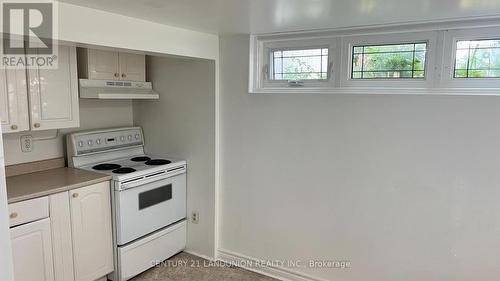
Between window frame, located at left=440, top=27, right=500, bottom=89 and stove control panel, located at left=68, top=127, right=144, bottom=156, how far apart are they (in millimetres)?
2610

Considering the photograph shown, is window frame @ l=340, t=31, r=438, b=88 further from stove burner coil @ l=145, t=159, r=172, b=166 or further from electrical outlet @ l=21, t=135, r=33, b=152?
electrical outlet @ l=21, t=135, r=33, b=152

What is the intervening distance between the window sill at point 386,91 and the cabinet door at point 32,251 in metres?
1.78

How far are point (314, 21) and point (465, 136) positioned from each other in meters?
1.18

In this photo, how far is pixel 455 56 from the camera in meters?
2.35

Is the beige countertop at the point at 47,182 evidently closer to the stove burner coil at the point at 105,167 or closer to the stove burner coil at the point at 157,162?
the stove burner coil at the point at 105,167

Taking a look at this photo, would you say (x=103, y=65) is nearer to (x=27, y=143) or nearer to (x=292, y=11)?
(x=27, y=143)

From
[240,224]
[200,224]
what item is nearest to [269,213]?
[240,224]

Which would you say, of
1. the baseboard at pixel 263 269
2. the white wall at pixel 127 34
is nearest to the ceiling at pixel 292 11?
the white wall at pixel 127 34

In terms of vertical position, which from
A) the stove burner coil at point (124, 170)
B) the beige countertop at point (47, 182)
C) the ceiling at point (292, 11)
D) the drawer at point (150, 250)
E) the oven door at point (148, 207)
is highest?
the ceiling at point (292, 11)

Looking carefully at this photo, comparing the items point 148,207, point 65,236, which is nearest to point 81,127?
point 148,207

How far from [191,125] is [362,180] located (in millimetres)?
1521

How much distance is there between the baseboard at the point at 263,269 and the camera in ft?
9.67

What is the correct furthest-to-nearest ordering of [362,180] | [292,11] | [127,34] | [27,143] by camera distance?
[27,143] → [362,180] → [127,34] → [292,11]

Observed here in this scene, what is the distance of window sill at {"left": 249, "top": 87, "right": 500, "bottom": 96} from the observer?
89.4 inches
